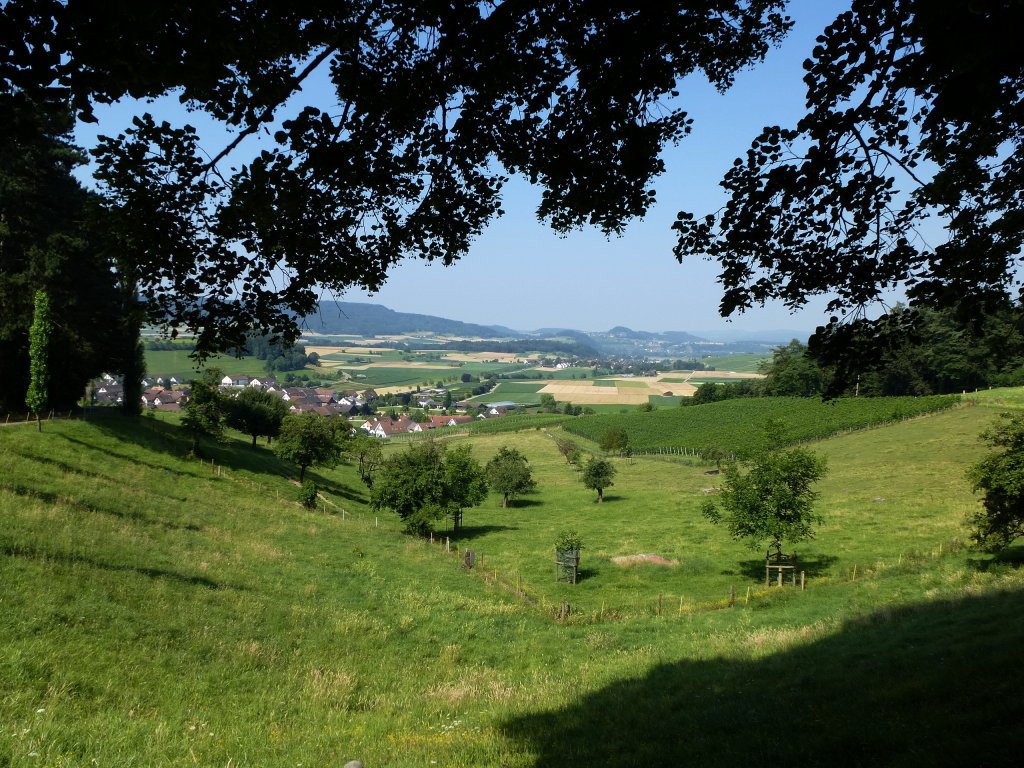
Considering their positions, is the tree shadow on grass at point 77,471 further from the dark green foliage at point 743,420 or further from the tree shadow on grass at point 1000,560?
the dark green foliage at point 743,420

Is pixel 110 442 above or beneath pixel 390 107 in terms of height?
beneath

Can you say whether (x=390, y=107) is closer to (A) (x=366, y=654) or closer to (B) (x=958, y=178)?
(B) (x=958, y=178)

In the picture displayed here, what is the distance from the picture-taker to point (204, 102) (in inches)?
216

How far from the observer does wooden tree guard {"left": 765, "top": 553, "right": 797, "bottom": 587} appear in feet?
76.9

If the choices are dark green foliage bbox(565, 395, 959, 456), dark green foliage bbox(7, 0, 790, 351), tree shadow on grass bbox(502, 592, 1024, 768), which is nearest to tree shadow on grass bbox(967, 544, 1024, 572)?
tree shadow on grass bbox(502, 592, 1024, 768)

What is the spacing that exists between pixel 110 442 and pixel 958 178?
3938cm

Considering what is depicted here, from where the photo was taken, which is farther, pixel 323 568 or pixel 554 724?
pixel 323 568

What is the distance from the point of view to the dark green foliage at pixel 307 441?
1647 inches

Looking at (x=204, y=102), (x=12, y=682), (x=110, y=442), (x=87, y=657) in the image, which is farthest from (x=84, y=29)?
(x=110, y=442)

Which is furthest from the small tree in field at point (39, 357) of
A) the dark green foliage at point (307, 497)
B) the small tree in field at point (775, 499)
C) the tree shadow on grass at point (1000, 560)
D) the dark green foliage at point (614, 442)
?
the dark green foliage at point (614, 442)

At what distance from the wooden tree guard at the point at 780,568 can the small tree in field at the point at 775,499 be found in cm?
36

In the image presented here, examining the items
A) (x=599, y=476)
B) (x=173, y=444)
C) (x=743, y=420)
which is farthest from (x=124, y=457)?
(x=743, y=420)

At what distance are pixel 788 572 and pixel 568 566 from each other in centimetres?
957

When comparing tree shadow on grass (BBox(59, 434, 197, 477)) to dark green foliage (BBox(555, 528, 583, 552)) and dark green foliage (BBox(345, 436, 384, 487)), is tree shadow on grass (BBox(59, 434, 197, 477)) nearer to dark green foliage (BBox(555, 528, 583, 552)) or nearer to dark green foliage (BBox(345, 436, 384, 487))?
dark green foliage (BBox(345, 436, 384, 487))
